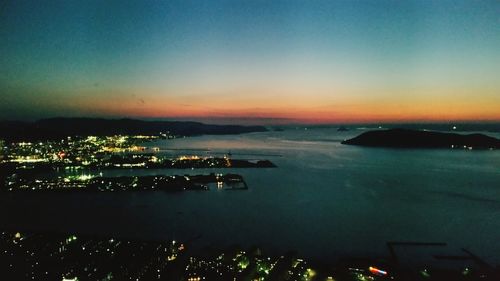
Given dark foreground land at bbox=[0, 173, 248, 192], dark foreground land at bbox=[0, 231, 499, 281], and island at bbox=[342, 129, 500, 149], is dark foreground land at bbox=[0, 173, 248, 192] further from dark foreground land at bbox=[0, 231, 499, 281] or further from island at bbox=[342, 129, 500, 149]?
island at bbox=[342, 129, 500, 149]

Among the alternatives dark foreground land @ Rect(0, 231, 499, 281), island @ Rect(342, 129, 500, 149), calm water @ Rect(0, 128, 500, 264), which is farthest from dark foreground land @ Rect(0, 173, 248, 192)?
island @ Rect(342, 129, 500, 149)

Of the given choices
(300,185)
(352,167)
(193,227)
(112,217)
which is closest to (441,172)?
(352,167)

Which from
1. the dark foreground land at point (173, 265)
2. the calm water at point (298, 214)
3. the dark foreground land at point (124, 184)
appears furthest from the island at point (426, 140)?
the dark foreground land at point (173, 265)

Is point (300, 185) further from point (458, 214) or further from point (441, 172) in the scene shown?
point (441, 172)

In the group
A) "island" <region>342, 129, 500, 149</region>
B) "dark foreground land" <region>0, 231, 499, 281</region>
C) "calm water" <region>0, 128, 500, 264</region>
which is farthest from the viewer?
"island" <region>342, 129, 500, 149</region>

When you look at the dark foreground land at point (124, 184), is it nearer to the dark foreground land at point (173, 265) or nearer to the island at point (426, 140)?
the dark foreground land at point (173, 265)

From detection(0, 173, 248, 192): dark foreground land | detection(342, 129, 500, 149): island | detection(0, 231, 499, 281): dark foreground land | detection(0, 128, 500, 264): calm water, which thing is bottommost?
detection(0, 128, 500, 264): calm water
